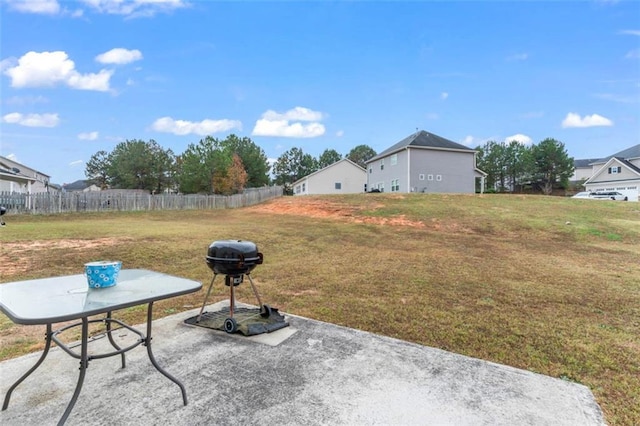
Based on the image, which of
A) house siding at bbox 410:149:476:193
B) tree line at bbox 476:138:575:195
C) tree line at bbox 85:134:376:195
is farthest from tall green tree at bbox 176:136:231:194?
tree line at bbox 476:138:575:195

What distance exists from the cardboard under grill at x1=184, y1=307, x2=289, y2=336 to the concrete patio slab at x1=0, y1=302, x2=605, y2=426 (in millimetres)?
143

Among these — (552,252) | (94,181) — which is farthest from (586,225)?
(94,181)

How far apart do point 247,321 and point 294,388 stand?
113cm

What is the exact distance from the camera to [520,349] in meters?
2.79

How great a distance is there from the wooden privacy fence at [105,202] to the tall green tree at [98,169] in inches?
1386

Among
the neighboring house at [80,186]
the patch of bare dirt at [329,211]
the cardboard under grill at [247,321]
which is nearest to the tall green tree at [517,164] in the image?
the patch of bare dirt at [329,211]

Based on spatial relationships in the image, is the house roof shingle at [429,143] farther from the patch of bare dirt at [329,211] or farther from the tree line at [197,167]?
the tree line at [197,167]

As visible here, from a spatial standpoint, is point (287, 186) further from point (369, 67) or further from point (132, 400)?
point (132, 400)

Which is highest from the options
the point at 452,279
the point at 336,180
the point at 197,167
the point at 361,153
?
the point at 361,153

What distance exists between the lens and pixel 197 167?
32594mm

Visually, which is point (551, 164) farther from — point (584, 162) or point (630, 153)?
point (584, 162)

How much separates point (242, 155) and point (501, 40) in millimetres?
36437

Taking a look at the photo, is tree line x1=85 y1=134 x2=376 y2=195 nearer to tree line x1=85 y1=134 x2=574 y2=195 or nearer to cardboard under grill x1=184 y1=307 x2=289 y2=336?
tree line x1=85 y1=134 x2=574 y2=195

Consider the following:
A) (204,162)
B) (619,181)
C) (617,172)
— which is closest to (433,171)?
(619,181)
